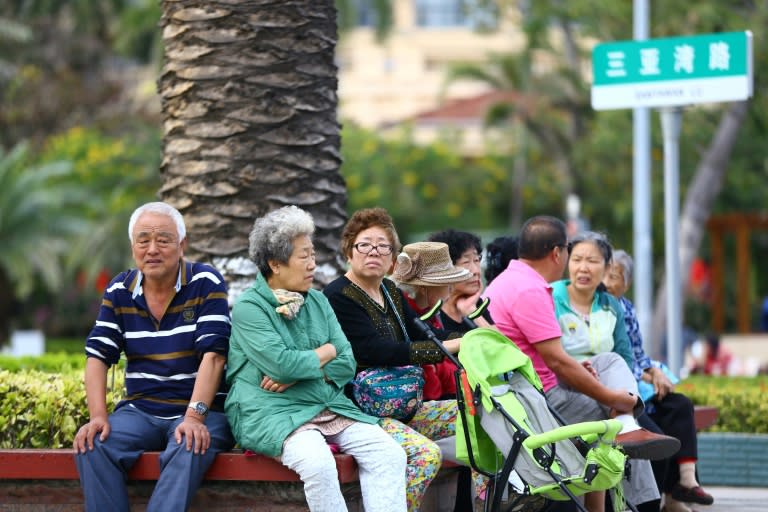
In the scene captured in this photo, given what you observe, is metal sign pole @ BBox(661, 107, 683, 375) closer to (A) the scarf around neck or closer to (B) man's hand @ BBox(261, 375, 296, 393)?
(A) the scarf around neck

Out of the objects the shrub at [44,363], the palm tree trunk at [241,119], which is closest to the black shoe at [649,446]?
the palm tree trunk at [241,119]

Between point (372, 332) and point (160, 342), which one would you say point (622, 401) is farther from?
point (160, 342)

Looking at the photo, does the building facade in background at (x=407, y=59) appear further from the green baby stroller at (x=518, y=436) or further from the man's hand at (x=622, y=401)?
the green baby stroller at (x=518, y=436)

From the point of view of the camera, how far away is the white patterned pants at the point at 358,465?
603cm

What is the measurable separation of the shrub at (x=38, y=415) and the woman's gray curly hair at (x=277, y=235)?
1199 millimetres

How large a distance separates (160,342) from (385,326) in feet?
3.88

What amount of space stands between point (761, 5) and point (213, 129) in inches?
638

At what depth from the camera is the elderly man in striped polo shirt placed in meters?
6.30

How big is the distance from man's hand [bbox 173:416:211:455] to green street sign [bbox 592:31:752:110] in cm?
687

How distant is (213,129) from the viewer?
7879mm

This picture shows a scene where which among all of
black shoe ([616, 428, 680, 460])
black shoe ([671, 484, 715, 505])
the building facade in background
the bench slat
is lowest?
black shoe ([671, 484, 715, 505])

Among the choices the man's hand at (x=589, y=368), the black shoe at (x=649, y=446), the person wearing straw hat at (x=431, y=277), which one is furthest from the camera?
the man's hand at (x=589, y=368)

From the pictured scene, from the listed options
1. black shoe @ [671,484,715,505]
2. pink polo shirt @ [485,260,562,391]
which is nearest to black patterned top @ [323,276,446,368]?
pink polo shirt @ [485,260,562,391]

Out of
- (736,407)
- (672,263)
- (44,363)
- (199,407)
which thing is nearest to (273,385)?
(199,407)
